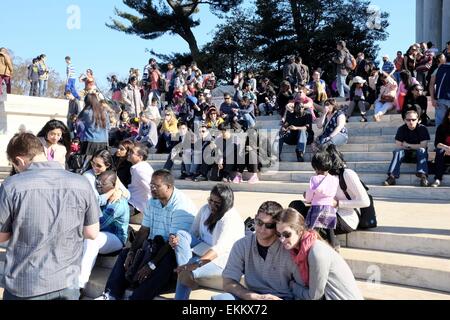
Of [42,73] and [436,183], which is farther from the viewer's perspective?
[42,73]

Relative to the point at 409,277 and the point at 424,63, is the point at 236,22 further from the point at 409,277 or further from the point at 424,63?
the point at 409,277

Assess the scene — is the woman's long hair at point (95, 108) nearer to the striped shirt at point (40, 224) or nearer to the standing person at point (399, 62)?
the striped shirt at point (40, 224)

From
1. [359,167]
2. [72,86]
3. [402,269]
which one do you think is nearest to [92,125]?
[359,167]

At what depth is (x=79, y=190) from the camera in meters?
2.89

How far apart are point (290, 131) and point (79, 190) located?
825 centimetres

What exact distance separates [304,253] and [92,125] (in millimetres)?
5899

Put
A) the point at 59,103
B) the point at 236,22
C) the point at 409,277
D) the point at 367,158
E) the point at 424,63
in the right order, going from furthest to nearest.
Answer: the point at 236,22 < the point at 59,103 < the point at 424,63 < the point at 367,158 < the point at 409,277

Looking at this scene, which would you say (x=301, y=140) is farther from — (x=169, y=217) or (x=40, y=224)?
(x=40, y=224)

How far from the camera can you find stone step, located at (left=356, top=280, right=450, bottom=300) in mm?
3990

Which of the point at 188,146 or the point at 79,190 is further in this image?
the point at 188,146

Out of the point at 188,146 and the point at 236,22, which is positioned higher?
the point at 236,22

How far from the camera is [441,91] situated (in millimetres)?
9266

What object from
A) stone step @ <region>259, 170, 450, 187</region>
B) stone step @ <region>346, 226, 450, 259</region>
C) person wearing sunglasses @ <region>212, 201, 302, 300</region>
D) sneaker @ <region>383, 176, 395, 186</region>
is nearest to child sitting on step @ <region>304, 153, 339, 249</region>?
stone step @ <region>346, 226, 450, 259</region>

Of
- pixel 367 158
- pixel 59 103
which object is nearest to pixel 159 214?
pixel 367 158
